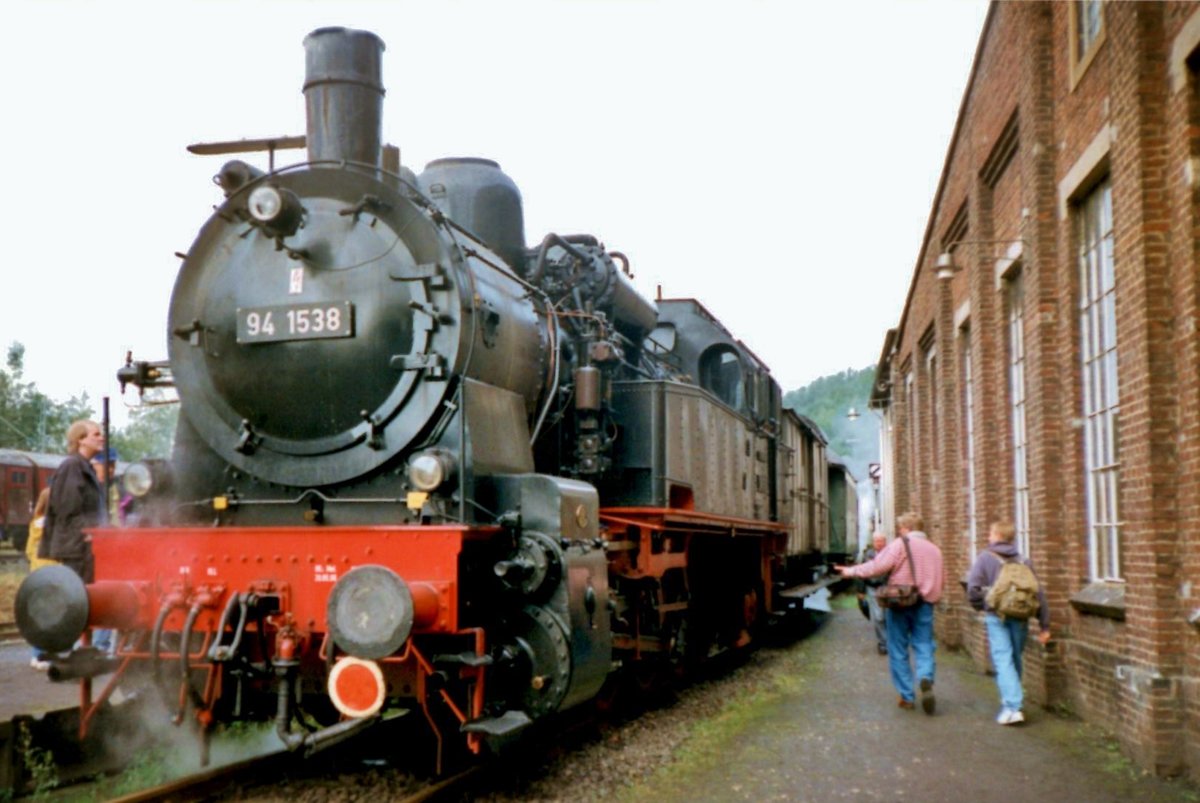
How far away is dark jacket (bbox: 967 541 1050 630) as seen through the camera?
28.2 ft

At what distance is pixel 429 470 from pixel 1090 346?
543 centimetres

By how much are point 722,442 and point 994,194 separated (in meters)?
4.59

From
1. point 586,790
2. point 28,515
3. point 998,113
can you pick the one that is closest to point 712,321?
point 998,113

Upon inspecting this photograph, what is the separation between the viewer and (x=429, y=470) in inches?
225

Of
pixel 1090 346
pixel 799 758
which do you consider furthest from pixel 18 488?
pixel 1090 346

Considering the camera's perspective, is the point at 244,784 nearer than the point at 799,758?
Yes

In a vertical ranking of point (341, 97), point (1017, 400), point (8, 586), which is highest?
point (341, 97)

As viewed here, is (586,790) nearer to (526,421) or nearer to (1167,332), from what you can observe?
(526,421)

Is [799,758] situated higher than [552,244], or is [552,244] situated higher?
[552,244]

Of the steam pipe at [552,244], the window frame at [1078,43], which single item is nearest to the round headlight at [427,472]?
the steam pipe at [552,244]

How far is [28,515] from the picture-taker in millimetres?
29734

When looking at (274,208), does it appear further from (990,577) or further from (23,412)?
(23,412)

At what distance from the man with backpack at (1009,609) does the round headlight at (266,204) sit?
5722mm

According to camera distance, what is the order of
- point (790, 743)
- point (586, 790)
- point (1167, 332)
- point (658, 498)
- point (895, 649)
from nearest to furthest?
1. point (586, 790)
2. point (1167, 332)
3. point (790, 743)
4. point (658, 498)
5. point (895, 649)
